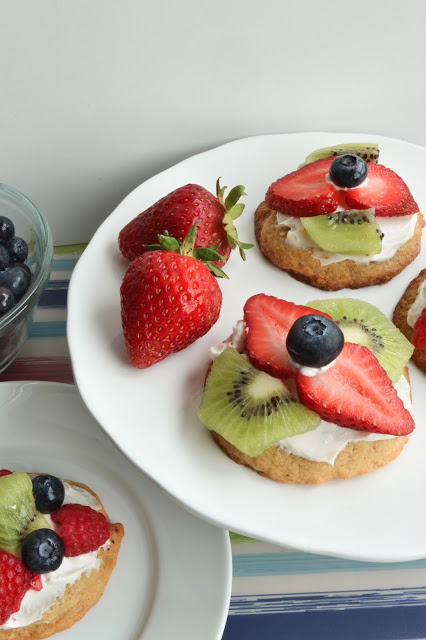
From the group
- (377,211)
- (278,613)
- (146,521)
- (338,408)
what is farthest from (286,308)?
(278,613)

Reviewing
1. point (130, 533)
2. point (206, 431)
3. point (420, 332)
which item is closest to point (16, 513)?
point (130, 533)

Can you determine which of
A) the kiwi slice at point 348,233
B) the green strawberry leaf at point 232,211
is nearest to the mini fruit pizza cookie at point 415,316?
the kiwi slice at point 348,233

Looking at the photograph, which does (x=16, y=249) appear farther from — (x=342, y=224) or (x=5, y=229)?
(x=342, y=224)

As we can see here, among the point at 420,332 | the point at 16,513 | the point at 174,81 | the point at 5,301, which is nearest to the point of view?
the point at 16,513

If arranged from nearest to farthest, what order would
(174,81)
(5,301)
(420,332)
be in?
(420,332)
(5,301)
(174,81)

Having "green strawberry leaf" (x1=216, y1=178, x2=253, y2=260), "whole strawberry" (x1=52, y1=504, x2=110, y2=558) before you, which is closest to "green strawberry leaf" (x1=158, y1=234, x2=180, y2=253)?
"green strawberry leaf" (x1=216, y1=178, x2=253, y2=260)

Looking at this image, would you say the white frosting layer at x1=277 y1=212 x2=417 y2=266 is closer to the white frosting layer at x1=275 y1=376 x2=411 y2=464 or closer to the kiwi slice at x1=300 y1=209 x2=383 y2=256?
the kiwi slice at x1=300 y1=209 x2=383 y2=256
